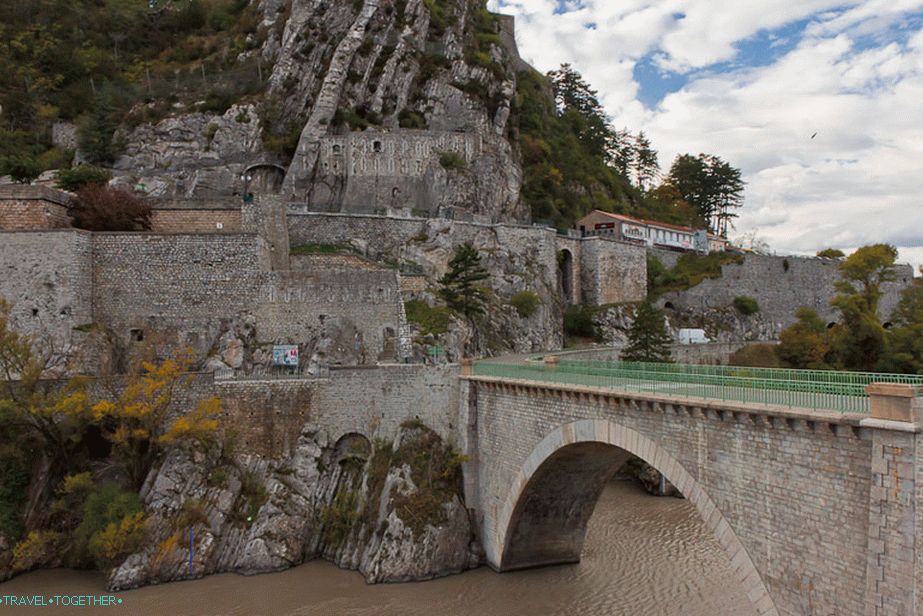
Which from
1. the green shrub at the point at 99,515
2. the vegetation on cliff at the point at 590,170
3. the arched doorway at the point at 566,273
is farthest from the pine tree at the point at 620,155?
the green shrub at the point at 99,515

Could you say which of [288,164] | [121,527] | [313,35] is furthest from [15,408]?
[313,35]

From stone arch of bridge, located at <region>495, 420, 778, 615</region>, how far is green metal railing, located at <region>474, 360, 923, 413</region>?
1.30 metres

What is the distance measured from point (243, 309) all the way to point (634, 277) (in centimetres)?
3000

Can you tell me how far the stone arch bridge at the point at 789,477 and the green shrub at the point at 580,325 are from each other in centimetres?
2407

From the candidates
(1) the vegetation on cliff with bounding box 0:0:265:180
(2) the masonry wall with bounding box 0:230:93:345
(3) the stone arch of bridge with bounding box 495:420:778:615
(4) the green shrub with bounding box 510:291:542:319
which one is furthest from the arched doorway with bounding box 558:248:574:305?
(2) the masonry wall with bounding box 0:230:93:345

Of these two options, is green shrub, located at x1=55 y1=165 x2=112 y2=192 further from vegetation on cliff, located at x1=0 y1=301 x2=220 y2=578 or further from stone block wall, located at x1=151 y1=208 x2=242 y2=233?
vegetation on cliff, located at x1=0 y1=301 x2=220 y2=578

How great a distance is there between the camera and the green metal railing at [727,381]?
456 inches

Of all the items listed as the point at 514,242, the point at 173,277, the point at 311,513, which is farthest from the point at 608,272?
the point at 311,513

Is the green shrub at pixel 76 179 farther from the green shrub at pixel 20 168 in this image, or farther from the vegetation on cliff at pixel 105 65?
the vegetation on cliff at pixel 105 65

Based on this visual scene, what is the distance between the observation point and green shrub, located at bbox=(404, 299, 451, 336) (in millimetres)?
30812

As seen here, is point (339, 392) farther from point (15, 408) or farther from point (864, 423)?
point (864, 423)

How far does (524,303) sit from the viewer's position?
3769cm

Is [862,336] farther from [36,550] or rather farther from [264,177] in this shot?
[36,550]

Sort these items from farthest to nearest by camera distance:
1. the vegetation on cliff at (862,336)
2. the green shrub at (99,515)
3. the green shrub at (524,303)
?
the green shrub at (524,303), the vegetation on cliff at (862,336), the green shrub at (99,515)
